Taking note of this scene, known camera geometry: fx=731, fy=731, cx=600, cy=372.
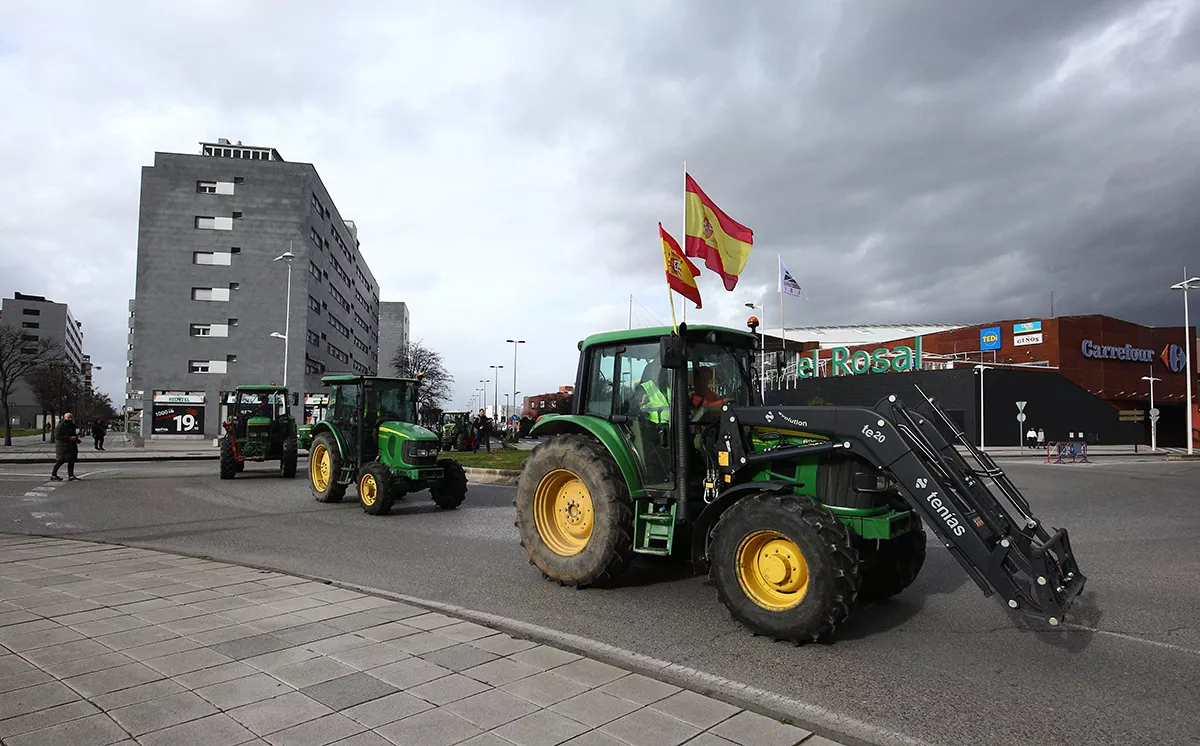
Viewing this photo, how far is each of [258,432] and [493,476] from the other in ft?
20.4

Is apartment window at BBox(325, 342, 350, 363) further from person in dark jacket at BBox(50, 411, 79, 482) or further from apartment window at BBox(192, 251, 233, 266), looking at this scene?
person in dark jacket at BBox(50, 411, 79, 482)

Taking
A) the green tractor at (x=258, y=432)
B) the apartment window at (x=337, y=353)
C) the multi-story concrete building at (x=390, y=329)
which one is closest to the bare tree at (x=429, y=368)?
the apartment window at (x=337, y=353)

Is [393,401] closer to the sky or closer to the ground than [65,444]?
closer to the sky

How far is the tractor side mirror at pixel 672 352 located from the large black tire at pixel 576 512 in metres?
1.20

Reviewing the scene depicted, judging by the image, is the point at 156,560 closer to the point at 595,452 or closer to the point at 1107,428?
the point at 595,452

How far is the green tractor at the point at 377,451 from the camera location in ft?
40.2

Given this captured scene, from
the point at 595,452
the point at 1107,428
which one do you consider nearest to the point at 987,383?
the point at 1107,428

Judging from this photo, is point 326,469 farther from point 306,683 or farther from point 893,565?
point 893,565

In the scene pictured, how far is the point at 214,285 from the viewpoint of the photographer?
55281 mm

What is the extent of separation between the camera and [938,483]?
4773 mm

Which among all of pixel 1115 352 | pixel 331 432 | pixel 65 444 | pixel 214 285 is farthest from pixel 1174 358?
pixel 214 285

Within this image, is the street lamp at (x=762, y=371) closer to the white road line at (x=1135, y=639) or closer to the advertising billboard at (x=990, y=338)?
the white road line at (x=1135, y=639)

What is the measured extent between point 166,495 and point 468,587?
36.1 feet

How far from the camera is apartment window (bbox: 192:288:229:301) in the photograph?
55.0 metres
